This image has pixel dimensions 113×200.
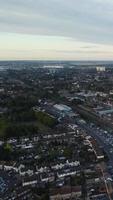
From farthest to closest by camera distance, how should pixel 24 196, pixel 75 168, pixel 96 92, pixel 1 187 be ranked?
pixel 96 92 < pixel 75 168 < pixel 1 187 < pixel 24 196

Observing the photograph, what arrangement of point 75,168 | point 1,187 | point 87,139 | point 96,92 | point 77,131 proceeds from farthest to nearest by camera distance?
point 96,92
point 77,131
point 87,139
point 75,168
point 1,187

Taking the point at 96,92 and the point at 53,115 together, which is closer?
the point at 53,115

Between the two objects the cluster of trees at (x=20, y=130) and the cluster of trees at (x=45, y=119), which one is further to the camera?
the cluster of trees at (x=45, y=119)

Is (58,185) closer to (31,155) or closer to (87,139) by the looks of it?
(31,155)

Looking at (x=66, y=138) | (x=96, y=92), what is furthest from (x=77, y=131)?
(x=96, y=92)

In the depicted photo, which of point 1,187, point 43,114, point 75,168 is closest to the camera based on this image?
point 1,187

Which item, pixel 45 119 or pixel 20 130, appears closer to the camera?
pixel 20 130

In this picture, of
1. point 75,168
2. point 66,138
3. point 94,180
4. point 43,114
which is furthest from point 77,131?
point 94,180

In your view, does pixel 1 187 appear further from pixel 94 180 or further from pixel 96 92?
pixel 96 92

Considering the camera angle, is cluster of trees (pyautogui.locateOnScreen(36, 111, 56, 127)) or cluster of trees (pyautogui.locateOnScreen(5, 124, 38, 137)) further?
cluster of trees (pyautogui.locateOnScreen(36, 111, 56, 127))
